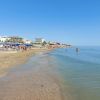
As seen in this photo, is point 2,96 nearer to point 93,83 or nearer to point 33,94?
point 33,94

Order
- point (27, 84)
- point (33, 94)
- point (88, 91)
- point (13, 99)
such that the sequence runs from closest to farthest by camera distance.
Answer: point (13, 99) < point (33, 94) < point (88, 91) < point (27, 84)

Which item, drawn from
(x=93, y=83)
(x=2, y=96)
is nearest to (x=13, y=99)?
(x=2, y=96)

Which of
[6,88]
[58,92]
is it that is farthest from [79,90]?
[6,88]

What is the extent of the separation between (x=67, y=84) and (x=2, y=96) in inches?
248

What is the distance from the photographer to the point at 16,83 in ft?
61.4

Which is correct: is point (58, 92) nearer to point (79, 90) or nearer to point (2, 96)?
point (79, 90)

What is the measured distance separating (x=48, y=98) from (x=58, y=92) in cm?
190

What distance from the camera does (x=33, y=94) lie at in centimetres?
1479

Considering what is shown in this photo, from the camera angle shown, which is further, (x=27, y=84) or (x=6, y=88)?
(x=27, y=84)

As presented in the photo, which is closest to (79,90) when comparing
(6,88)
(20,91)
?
(20,91)

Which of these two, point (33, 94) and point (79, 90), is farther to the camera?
point (79, 90)

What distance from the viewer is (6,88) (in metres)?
16.5

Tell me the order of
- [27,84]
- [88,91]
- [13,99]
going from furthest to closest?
[27,84], [88,91], [13,99]

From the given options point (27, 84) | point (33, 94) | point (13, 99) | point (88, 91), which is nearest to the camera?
point (13, 99)
